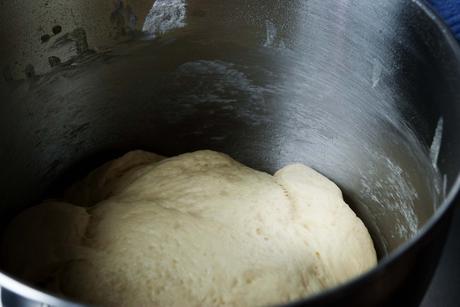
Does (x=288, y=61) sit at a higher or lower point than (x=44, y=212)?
higher

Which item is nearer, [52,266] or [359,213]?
[52,266]

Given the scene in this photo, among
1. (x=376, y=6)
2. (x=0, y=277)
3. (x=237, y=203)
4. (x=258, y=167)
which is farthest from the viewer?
(x=258, y=167)

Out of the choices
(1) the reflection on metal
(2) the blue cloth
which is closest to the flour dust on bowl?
(1) the reflection on metal

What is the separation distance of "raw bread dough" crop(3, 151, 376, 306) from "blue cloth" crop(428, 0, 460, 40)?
0.46 m

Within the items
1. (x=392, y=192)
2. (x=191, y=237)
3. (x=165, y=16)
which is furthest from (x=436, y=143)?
(x=165, y=16)

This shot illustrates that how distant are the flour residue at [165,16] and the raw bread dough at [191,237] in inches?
10.6

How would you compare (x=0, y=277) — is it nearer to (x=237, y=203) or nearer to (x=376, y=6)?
(x=237, y=203)

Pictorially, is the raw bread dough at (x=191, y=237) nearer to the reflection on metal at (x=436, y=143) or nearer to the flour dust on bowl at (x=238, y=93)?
the flour dust on bowl at (x=238, y=93)

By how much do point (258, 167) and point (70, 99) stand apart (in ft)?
1.45

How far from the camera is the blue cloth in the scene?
1330mm

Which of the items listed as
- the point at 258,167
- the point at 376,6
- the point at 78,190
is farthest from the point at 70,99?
the point at 376,6

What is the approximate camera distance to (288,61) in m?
1.24

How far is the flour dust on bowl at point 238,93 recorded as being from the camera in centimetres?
105

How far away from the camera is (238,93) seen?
130 cm
